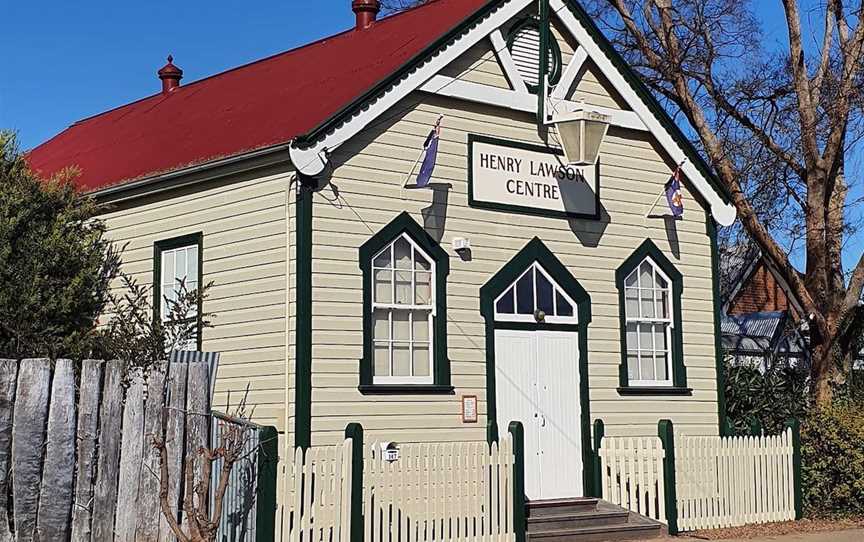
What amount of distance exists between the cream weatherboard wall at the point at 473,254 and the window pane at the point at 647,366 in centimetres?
37

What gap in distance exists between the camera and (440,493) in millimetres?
13289

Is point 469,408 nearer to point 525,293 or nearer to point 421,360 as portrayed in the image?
point 421,360

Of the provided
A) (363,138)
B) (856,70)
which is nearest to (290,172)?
(363,138)

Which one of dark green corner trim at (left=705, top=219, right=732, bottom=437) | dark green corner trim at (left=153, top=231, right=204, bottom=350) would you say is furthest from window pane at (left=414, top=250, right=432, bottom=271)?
dark green corner trim at (left=705, top=219, right=732, bottom=437)

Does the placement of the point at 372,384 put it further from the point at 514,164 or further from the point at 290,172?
the point at 514,164

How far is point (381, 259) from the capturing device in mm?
15039

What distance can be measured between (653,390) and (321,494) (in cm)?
689

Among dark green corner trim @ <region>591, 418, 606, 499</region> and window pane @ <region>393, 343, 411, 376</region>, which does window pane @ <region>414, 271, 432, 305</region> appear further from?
dark green corner trim @ <region>591, 418, 606, 499</region>

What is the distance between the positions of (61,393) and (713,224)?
1154 cm

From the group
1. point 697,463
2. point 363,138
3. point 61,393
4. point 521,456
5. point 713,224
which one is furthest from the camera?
point 713,224

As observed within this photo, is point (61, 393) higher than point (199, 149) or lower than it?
lower

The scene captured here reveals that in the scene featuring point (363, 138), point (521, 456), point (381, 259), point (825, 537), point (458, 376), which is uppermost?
point (363, 138)

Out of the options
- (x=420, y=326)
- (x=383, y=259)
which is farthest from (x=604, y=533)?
(x=383, y=259)

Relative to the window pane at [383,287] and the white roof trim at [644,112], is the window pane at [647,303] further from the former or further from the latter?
the window pane at [383,287]
